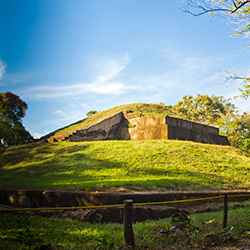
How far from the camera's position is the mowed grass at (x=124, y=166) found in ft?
25.3

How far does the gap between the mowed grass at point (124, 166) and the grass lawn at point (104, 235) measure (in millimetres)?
1984

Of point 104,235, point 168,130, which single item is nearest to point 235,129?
point 168,130

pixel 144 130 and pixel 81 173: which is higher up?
pixel 144 130

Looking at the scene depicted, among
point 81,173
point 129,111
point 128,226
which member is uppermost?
point 129,111

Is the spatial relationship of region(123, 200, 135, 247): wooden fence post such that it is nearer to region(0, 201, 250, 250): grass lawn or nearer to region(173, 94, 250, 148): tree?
region(0, 201, 250, 250): grass lawn

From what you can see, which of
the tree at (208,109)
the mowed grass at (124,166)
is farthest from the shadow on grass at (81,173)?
the tree at (208,109)

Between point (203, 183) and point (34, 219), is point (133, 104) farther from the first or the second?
point (34, 219)

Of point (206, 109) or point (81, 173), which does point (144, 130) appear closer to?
point (81, 173)

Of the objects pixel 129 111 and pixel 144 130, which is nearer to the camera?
pixel 144 130

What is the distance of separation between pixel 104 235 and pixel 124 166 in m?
4.85

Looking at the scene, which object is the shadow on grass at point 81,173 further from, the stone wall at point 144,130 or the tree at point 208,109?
the tree at point 208,109

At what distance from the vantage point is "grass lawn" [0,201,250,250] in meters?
3.49

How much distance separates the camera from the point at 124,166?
9.01 meters

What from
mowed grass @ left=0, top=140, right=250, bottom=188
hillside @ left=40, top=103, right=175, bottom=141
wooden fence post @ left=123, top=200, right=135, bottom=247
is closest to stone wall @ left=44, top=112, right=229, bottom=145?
hillside @ left=40, top=103, right=175, bottom=141
